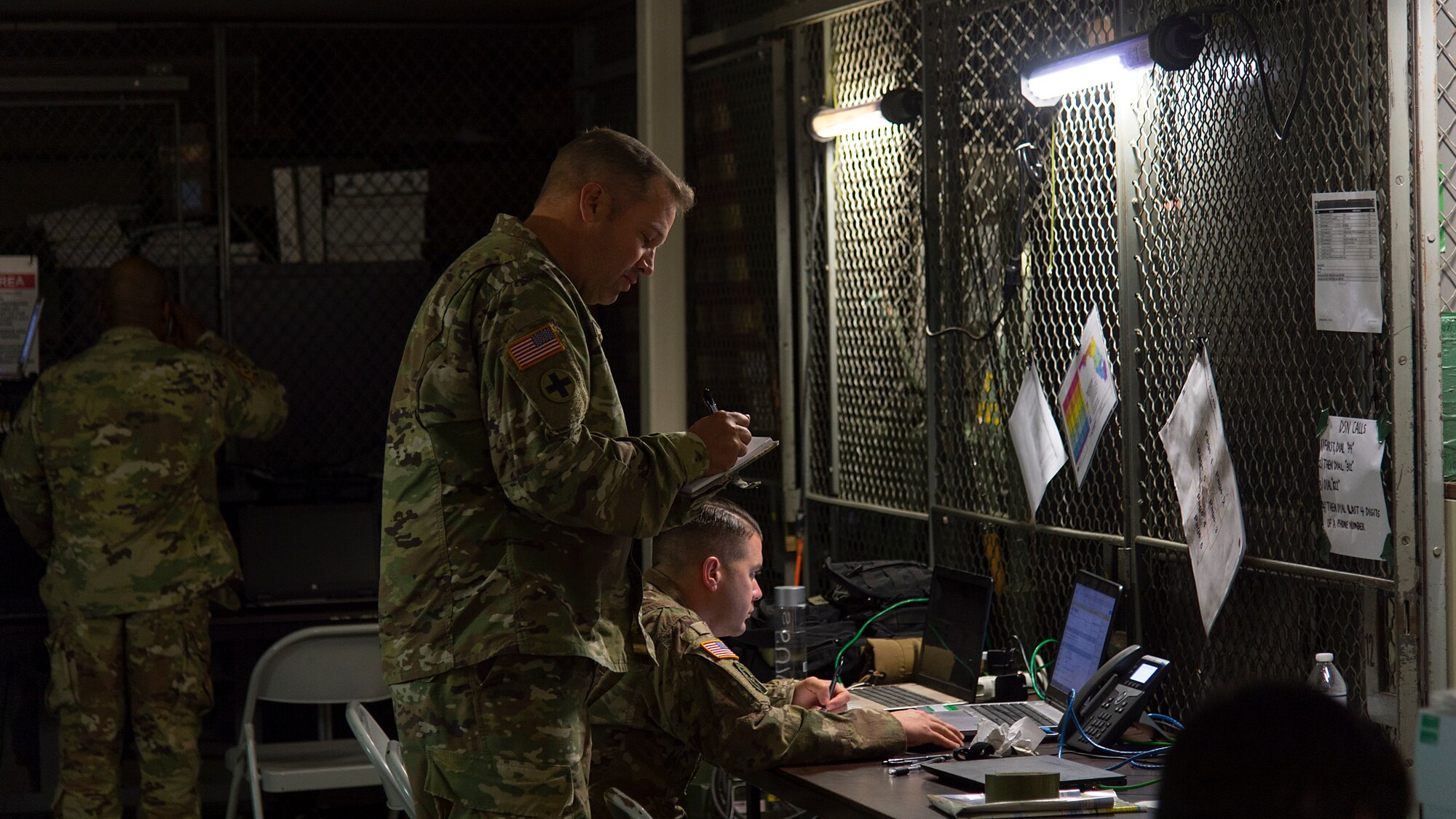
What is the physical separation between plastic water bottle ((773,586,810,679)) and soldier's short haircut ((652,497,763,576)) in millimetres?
543

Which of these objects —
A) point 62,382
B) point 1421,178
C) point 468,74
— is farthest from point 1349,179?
point 468,74

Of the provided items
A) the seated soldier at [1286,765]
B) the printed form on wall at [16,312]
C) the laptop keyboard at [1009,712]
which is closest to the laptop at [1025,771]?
the laptop keyboard at [1009,712]

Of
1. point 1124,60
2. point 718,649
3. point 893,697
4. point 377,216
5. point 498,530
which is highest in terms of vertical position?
point 377,216

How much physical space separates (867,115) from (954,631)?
58.9 inches

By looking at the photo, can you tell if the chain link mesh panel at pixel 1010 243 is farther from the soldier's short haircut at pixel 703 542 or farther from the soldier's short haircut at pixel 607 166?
the soldier's short haircut at pixel 607 166

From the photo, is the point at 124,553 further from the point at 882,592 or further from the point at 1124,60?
the point at 1124,60

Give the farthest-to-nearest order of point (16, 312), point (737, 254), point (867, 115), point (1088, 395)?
point (16, 312) < point (737, 254) < point (867, 115) < point (1088, 395)

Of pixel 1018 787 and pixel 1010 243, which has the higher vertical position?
pixel 1010 243

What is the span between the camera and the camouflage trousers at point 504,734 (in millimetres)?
2443

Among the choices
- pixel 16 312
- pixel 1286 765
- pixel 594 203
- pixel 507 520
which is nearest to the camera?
pixel 1286 765

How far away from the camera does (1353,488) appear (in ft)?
8.87

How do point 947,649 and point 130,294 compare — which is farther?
point 130,294

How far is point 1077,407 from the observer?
11.4 feet

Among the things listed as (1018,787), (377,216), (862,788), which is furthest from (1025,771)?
(377,216)
